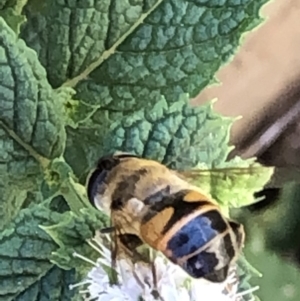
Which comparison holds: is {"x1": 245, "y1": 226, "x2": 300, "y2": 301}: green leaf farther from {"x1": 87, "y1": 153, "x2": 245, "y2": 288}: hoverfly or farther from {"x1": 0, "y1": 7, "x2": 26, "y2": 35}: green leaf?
{"x1": 0, "y1": 7, "x2": 26, "y2": 35}: green leaf

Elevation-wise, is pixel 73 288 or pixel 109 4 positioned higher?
pixel 109 4

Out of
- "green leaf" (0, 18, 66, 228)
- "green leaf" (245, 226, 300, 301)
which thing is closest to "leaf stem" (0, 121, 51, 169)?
"green leaf" (0, 18, 66, 228)

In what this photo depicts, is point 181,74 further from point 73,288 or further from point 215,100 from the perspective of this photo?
point 73,288

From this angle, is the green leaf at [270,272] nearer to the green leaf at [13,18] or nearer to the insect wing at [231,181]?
the insect wing at [231,181]

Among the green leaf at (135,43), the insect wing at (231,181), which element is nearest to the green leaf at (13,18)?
the green leaf at (135,43)

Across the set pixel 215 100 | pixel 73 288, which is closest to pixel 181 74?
pixel 215 100

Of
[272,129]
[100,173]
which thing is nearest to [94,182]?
[100,173]
